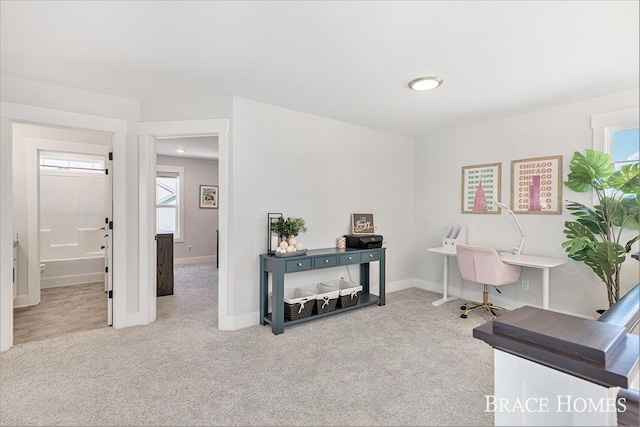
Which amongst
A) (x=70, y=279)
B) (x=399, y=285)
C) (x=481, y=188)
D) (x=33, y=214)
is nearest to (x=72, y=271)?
(x=70, y=279)

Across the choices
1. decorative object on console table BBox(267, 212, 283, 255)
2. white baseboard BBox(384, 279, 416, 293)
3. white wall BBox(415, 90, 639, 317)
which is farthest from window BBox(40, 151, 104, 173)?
white wall BBox(415, 90, 639, 317)

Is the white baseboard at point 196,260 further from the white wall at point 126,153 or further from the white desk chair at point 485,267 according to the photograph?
the white desk chair at point 485,267

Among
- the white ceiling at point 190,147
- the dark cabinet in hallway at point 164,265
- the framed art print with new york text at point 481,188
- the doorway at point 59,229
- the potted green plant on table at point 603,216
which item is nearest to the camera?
the potted green plant on table at point 603,216

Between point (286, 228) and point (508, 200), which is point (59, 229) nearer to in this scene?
point (286, 228)

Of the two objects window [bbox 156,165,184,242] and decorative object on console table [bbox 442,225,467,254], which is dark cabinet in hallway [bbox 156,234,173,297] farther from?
decorative object on console table [bbox 442,225,467,254]

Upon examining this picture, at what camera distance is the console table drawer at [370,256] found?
3450mm

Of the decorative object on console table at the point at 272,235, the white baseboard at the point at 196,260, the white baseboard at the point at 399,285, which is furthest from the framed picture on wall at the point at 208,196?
the white baseboard at the point at 399,285

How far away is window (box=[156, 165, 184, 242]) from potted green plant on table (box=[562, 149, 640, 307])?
6.14 meters

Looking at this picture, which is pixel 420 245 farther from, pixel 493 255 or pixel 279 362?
pixel 279 362

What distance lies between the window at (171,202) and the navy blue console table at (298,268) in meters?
4.01

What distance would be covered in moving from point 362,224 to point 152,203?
7.62ft

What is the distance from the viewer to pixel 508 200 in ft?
11.3

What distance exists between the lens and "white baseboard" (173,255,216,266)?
20.4 ft

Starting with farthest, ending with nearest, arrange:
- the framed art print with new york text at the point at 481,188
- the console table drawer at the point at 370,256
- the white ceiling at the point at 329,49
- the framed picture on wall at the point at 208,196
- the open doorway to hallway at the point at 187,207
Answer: the framed picture on wall at the point at 208,196 < the open doorway to hallway at the point at 187,207 < the framed art print with new york text at the point at 481,188 < the console table drawer at the point at 370,256 < the white ceiling at the point at 329,49
